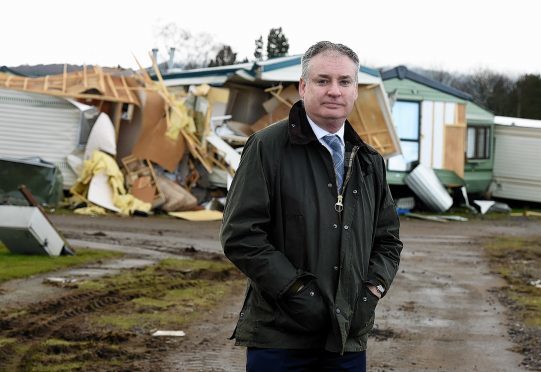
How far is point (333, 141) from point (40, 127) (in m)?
22.1

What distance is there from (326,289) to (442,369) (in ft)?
15.4

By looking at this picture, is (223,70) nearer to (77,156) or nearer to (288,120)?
(77,156)

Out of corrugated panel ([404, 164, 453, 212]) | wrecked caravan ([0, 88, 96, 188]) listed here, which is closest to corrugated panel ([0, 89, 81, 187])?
wrecked caravan ([0, 88, 96, 188])

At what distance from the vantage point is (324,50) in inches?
158

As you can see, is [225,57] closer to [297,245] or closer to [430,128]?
[430,128]

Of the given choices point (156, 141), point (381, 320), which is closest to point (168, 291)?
point (381, 320)

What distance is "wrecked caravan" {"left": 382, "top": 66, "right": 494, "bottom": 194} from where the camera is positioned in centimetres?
3005

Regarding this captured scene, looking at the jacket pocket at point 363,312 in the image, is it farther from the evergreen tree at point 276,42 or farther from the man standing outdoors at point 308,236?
the evergreen tree at point 276,42

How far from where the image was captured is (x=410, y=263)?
1641 centimetres

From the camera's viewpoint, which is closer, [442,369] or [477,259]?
[442,369]

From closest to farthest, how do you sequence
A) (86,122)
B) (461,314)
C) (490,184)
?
(461,314)
(86,122)
(490,184)

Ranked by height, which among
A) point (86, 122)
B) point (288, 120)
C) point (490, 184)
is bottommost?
point (490, 184)

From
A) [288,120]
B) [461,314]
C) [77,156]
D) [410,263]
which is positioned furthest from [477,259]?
[288,120]

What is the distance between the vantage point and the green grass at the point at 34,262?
1247 cm
